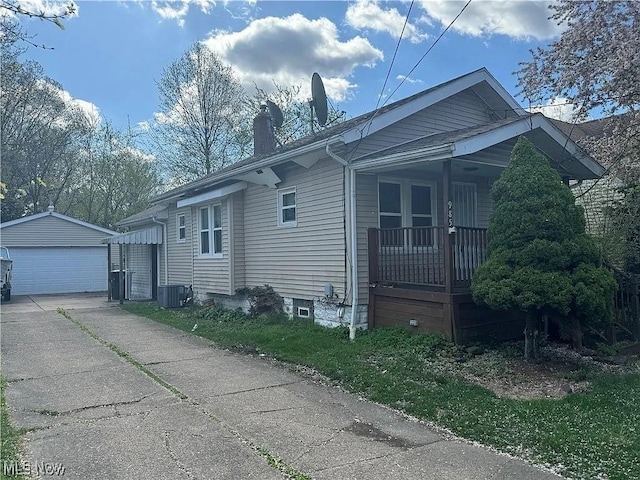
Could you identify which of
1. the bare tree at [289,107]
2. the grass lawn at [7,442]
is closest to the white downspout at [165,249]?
the bare tree at [289,107]

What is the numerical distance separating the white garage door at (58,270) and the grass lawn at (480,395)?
18.0 meters

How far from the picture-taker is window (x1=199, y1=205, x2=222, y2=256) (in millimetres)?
13164

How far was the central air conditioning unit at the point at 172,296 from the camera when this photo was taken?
14586 millimetres

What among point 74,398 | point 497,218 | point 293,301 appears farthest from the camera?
point 293,301

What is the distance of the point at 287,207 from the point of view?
35.7 ft

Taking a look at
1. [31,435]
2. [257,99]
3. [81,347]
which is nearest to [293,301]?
[81,347]

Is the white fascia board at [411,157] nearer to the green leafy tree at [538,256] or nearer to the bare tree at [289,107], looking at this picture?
the green leafy tree at [538,256]

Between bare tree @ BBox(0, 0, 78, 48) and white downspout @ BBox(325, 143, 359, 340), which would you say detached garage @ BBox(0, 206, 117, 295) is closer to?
white downspout @ BBox(325, 143, 359, 340)

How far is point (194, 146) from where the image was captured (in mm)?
→ 28141

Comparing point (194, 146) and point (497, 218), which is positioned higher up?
point (194, 146)

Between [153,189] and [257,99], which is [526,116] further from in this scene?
[153,189]

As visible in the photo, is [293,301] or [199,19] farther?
[293,301]

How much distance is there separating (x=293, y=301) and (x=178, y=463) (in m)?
6.92

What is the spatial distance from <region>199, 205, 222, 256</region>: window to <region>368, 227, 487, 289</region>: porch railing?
5.50 metres
